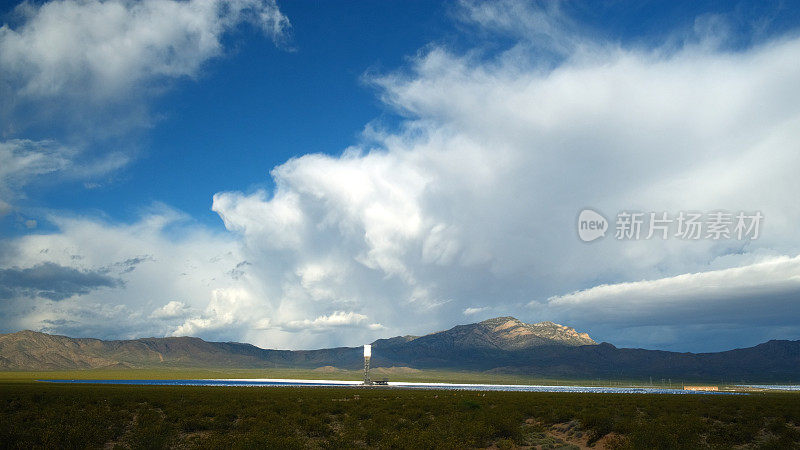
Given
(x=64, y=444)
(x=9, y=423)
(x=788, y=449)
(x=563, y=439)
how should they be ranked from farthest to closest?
(x=563, y=439) → (x=9, y=423) → (x=788, y=449) → (x=64, y=444)

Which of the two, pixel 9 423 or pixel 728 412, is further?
pixel 728 412

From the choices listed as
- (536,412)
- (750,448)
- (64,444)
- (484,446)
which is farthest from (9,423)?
(750,448)

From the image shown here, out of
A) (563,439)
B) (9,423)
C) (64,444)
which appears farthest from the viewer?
(563,439)

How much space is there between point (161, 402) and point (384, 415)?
20.3 meters

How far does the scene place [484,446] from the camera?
26.5 m

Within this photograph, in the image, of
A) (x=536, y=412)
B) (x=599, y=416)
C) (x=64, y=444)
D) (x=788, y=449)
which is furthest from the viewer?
(x=536, y=412)

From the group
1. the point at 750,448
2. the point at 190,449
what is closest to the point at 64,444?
the point at 190,449

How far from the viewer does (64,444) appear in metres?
22.4

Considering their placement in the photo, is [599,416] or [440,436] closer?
[440,436]

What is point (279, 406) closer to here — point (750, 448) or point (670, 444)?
point (670, 444)

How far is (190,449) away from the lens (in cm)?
2302

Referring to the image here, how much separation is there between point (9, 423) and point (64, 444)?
678cm

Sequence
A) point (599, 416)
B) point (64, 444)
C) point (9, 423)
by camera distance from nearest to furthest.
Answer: point (64, 444)
point (9, 423)
point (599, 416)

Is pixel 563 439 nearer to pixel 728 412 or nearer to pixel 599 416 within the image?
pixel 599 416
